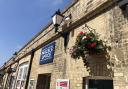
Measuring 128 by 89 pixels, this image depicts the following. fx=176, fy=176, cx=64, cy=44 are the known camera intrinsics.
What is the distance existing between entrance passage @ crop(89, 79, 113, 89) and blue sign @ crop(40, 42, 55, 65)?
2693 millimetres

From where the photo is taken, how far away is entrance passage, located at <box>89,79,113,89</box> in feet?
13.3

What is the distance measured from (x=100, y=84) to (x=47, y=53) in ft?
12.1

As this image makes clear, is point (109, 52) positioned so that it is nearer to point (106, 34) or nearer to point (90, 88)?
point (106, 34)

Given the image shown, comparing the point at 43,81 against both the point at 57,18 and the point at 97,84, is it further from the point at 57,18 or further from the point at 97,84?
the point at 97,84

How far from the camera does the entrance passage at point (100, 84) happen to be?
13.3ft

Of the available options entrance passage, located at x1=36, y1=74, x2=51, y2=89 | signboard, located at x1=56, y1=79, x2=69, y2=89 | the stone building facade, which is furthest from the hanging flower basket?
entrance passage, located at x1=36, y1=74, x2=51, y2=89

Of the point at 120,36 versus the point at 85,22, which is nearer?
the point at 120,36

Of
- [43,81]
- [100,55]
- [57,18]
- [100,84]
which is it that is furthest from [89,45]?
[43,81]

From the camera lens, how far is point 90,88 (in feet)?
15.0

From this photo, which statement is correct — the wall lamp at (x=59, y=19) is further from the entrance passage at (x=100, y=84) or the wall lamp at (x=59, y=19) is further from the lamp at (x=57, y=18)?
the entrance passage at (x=100, y=84)

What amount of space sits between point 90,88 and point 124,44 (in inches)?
61.5

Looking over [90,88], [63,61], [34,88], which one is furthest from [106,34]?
[34,88]

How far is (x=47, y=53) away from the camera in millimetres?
7613

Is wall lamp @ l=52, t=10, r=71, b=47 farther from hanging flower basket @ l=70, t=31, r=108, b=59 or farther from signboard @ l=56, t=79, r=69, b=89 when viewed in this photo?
hanging flower basket @ l=70, t=31, r=108, b=59
